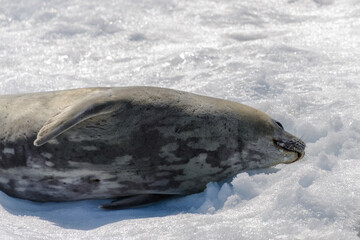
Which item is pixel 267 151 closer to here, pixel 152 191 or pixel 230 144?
pixel 230 144

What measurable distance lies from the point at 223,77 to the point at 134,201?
6.90ft

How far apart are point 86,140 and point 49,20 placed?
4021 millimetres

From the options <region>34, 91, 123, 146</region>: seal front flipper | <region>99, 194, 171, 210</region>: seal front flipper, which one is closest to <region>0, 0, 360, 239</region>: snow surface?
<region>99, 194, 171, 210</region>: seal front flipper

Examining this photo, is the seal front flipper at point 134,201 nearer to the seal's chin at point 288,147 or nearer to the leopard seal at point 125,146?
the leopard seal at point 125,146

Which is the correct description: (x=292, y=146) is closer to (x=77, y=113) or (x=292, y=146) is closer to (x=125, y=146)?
(x=125, y=146)

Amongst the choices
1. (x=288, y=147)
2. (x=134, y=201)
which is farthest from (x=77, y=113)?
(x=288, y=147)

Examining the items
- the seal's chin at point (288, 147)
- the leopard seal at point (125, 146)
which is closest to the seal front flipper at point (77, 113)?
the leopard seal at point (125, 146)

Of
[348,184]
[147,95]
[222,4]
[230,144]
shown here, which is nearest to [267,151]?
[230,144]

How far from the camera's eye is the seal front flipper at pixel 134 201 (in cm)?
301

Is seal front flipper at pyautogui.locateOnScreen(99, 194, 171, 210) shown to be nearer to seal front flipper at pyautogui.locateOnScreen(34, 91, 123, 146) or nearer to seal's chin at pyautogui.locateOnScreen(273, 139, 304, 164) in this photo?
seal front flipper at pyautogui.locateOnScreen(34, 91, 123, 146)

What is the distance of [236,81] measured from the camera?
4734 mm

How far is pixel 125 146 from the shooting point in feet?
9.71

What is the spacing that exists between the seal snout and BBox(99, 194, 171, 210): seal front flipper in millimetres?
760

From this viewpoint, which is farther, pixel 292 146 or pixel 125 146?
pixel 292 146
